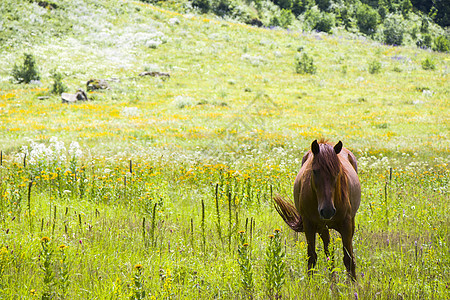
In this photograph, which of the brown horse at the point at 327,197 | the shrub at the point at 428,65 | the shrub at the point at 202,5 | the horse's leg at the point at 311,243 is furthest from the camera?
the shrub at the point at 202,5

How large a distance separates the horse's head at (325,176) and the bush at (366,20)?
8317 cm

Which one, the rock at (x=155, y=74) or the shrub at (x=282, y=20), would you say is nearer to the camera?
the rock at (x=155, y=74)

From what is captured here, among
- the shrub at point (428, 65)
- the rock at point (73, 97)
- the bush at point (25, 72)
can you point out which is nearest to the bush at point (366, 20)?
the shrub at point (428, 65)

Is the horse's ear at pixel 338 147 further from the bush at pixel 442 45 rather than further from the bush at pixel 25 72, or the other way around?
the bush at pixel 442 45

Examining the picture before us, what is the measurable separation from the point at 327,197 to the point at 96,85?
28.2m

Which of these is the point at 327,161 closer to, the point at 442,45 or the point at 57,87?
the point at 57,87

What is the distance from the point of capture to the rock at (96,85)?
27.8 meters

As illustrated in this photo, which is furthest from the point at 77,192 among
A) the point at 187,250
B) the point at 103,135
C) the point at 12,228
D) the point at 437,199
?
the point at 103,135

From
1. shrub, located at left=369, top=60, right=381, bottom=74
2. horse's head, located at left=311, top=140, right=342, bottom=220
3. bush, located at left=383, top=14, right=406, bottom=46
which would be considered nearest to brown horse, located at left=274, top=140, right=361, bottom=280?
horse's head, located at left=311, top=140, right=342, bottom=220

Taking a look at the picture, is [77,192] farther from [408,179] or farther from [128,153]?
[408,179]

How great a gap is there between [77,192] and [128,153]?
170 inches

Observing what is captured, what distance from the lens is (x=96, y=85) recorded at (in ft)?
91.6

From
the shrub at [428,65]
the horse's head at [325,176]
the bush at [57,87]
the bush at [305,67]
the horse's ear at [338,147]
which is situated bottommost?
the bush at [57,87]

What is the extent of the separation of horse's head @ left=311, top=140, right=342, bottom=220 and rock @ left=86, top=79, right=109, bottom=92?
27595 mm
